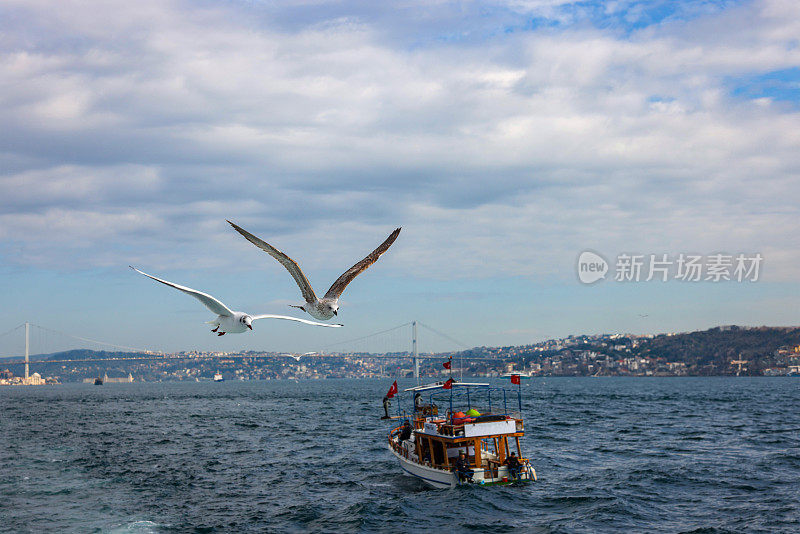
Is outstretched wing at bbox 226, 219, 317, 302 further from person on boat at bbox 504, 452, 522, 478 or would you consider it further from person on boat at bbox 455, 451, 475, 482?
person on boat at bbox 504, 452, 522, 478

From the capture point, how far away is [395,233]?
11.2 meters

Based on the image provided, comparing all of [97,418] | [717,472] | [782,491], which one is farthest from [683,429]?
[97,418]

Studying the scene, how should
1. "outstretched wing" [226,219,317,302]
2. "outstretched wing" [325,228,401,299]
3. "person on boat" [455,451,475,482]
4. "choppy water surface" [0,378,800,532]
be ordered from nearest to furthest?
1. "outstretched wing" [226,219,317,302]
2. "outstretched wing" [325,228,401,299]
3. "choppy water surface" [0,378,800,532]
4. "person on boat" [455,451,475,482]

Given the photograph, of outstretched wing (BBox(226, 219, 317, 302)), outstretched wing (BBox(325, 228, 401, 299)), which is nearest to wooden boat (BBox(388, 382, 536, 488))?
outstretched wing (BBox(325, 228, 401, 299))

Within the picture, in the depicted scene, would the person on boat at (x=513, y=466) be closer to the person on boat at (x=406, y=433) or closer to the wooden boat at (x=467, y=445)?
→ the wooden boat at (x=467, y=445)

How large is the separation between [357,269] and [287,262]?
275 cm

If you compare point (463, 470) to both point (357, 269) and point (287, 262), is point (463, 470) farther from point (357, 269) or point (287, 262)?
point (287, 262)

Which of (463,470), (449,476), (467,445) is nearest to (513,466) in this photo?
(467,445)

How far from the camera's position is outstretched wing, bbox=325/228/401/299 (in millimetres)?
10055

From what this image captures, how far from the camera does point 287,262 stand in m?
8.34

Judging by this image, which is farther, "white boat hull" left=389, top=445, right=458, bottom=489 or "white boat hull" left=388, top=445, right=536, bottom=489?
"white boat hull" left=389, top=445, right=458, bottom=489

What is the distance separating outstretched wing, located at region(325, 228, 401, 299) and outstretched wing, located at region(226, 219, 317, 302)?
2.46ft

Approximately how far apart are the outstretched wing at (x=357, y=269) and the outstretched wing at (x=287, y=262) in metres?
0.75

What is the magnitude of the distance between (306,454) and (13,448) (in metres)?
24.9
